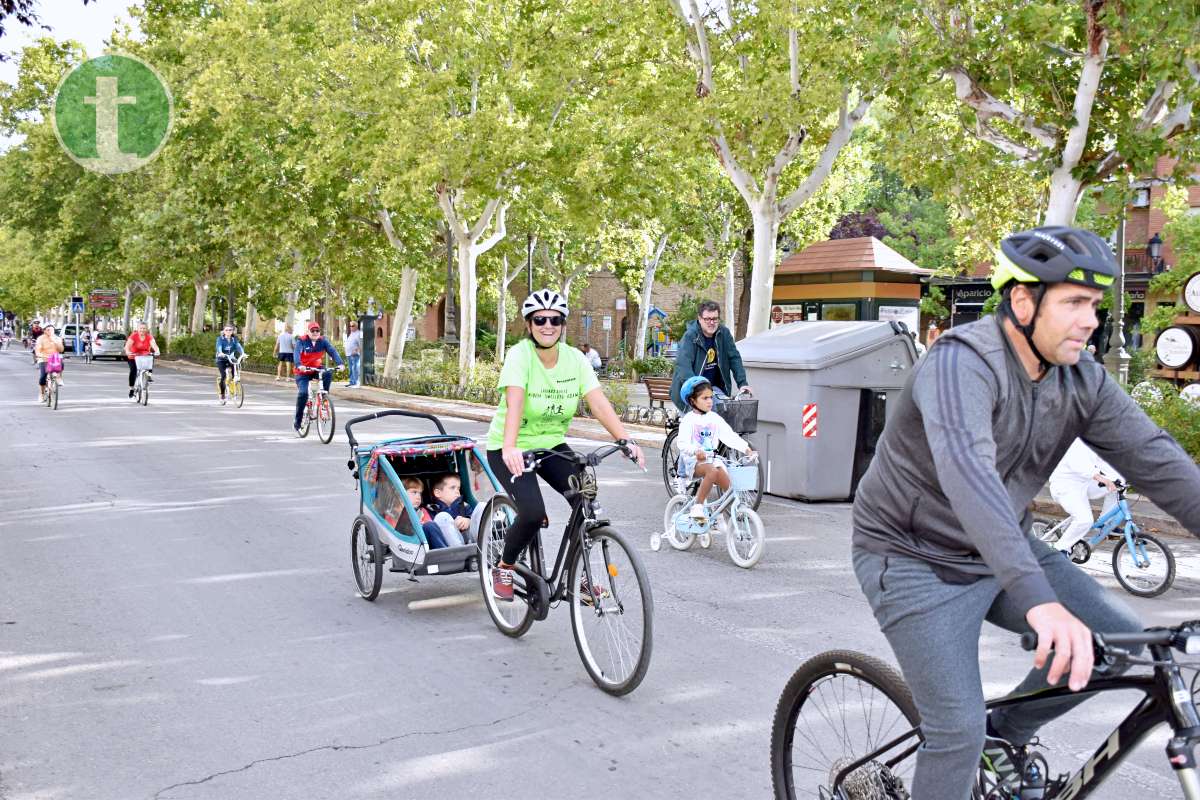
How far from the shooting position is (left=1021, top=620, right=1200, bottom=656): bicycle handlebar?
87.1 inches

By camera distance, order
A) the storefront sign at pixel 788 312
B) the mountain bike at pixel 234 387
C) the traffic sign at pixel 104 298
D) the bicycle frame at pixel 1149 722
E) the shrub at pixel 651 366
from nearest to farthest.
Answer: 1. the bicycle frame at pixel 1149 722
2. the mountain bike at pixel 234 387
3. the storefront sign at pixel 788 312
4. the shrub at pixel 651 366
5. the traffic sign at pixel 104 298

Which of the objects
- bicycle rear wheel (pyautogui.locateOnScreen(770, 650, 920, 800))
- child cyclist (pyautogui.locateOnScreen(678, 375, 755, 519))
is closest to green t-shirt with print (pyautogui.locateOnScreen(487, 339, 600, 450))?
bicycle rear wheel (pyautogui.locateOnScreen(770, 650, 920, 800))

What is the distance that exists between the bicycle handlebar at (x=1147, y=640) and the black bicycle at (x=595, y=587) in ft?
9.40

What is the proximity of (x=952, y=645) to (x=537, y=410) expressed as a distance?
3269 mm

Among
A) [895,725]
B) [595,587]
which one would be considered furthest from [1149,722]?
[595,587]

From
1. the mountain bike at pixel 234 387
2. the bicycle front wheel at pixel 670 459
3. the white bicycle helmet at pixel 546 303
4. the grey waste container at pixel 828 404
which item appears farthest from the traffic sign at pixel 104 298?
the white bicycle helmet at pixel 546 303

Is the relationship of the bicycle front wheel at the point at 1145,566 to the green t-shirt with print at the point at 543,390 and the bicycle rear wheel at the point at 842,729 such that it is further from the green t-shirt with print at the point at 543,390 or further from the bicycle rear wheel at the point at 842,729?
the bicycle rear wheel at the point at 842,729

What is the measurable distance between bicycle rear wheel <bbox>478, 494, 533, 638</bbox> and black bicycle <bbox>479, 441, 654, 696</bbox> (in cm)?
14

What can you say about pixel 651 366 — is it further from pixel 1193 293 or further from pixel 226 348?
pixel 226 348

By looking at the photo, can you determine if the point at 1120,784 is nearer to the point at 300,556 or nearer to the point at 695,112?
the point at 300,556

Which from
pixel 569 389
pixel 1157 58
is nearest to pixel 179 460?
pixel 569 389

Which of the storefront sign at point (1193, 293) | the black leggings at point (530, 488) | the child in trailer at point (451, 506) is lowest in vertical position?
the child in trailer at point (451, 506)

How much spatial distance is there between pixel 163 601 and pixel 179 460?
748cm

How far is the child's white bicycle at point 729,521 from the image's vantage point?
816 cm
